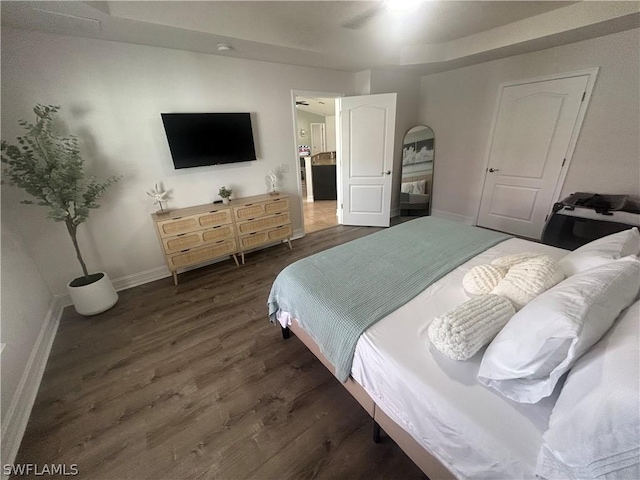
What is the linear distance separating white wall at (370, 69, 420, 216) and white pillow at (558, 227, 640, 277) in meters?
3.16

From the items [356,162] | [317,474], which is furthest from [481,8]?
[317,474]

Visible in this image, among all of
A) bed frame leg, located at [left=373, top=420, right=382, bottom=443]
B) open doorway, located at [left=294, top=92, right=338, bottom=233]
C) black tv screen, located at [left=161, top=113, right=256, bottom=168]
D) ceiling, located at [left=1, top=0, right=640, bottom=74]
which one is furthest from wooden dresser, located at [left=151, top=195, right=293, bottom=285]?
bed frame leg, located at [left=373, top=420, right=382, bottom=443]

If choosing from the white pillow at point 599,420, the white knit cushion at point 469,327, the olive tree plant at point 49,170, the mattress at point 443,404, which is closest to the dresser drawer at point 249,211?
the olive tree plant at point 49,170

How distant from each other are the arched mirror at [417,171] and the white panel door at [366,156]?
540mm

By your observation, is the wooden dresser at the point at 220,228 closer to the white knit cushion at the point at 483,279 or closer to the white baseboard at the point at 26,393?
the white baseboard at the point at 26,393

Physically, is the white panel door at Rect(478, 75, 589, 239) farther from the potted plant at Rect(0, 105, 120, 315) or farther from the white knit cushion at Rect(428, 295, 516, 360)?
the potted plant at Rect(0, 105, 120, 315)

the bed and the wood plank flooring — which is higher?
the bed

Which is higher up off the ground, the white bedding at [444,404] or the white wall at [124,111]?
the white wall at [124,111]

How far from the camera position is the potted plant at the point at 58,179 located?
1.82 m

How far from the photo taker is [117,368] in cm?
173

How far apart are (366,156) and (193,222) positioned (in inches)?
103

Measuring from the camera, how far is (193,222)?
105 inches

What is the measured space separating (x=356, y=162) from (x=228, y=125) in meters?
1.93

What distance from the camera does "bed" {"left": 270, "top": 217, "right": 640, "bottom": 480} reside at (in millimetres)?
735
